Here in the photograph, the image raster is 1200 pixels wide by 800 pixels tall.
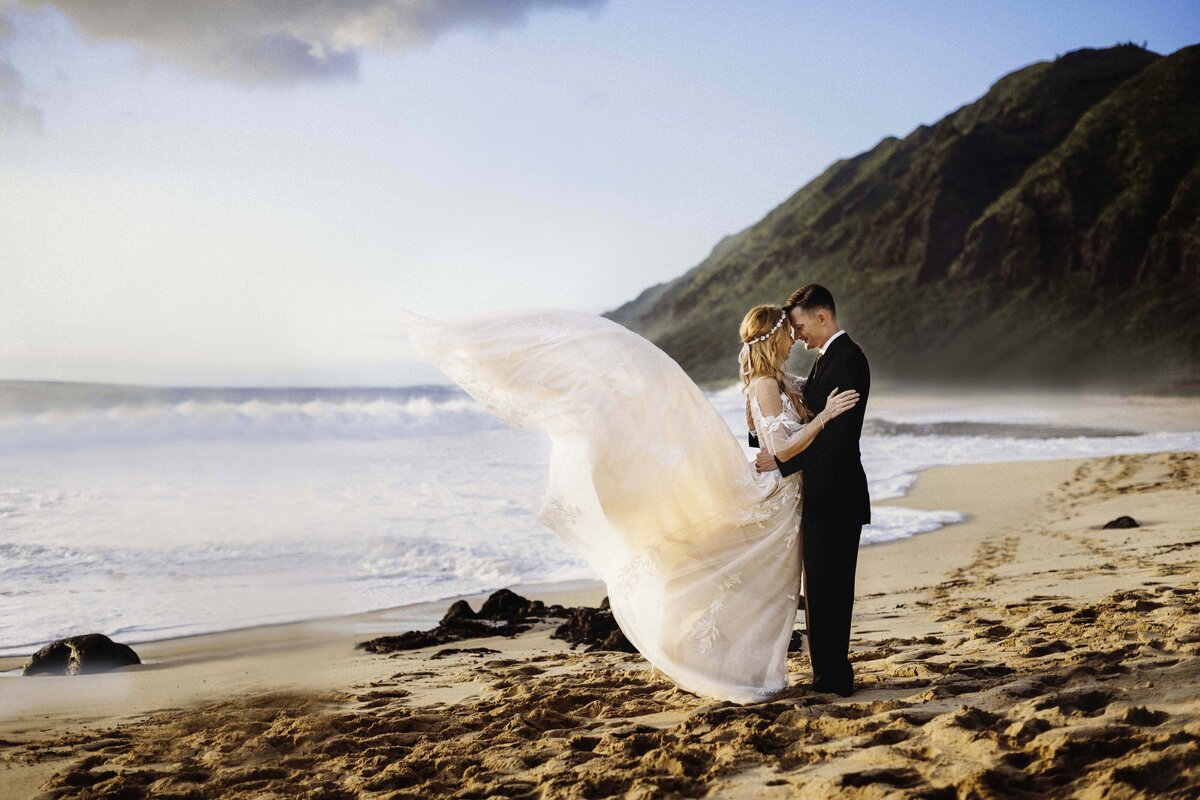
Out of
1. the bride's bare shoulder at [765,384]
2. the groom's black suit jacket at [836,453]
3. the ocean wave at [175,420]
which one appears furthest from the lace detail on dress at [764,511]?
the ocean wave at [175,420]

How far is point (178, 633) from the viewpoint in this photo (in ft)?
21.4

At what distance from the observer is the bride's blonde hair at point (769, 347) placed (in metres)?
4.09

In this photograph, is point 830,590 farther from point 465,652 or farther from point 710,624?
point 465,652

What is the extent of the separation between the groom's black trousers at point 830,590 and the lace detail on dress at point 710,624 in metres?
0.38

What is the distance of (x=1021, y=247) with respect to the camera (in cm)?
6644

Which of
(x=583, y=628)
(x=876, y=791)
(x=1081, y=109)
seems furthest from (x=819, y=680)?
(x=1081, y=109)

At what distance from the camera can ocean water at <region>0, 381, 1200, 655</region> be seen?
7.50 meters

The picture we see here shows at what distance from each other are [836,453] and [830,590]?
62 cm

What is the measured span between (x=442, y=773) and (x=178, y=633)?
385 centimetres

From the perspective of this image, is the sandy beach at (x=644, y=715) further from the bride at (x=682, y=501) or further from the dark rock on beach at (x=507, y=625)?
the bride at (x=682, y=501)

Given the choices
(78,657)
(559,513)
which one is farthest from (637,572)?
(78,657)

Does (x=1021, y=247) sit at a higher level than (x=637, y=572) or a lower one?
higher

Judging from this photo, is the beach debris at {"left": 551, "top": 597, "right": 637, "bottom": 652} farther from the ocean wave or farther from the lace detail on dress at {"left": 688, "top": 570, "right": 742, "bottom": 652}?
Result: the ocean wave

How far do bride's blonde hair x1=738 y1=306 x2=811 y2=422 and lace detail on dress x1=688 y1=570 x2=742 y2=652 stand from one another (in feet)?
2.76
